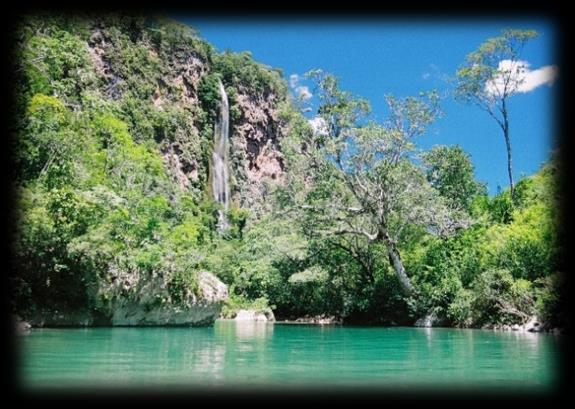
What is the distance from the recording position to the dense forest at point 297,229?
1448cm

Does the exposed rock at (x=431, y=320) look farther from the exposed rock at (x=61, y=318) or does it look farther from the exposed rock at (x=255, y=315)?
the exposed rock at (x=61, y=318)

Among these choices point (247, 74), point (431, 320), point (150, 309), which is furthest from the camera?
point (247, 74)

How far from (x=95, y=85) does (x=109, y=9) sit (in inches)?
1488

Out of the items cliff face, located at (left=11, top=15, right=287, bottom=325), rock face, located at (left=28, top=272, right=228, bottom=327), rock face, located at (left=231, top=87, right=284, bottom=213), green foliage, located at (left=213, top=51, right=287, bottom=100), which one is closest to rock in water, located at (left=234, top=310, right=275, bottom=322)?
cliff face, located at (left=11, top=15, right=287, bottom=325)

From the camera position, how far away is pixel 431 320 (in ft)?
69.4

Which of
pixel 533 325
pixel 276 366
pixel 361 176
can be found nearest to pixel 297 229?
pixel 361 176

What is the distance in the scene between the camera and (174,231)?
2098 centimetres

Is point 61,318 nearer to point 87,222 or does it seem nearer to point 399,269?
point 87,222

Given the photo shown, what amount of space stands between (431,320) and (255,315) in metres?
9.27

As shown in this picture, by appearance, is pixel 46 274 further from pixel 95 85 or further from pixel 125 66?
pixel 125 66

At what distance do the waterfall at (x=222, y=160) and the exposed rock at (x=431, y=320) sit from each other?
25544mm

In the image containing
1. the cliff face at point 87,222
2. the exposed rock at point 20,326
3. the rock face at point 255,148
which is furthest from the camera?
the rock face at point 255,148

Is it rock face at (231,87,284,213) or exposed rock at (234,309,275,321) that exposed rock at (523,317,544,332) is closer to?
exposed rock at (234,309,275,321)

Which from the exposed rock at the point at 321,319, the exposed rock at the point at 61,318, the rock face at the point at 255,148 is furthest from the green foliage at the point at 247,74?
the exposed rock at the point at 61,318
